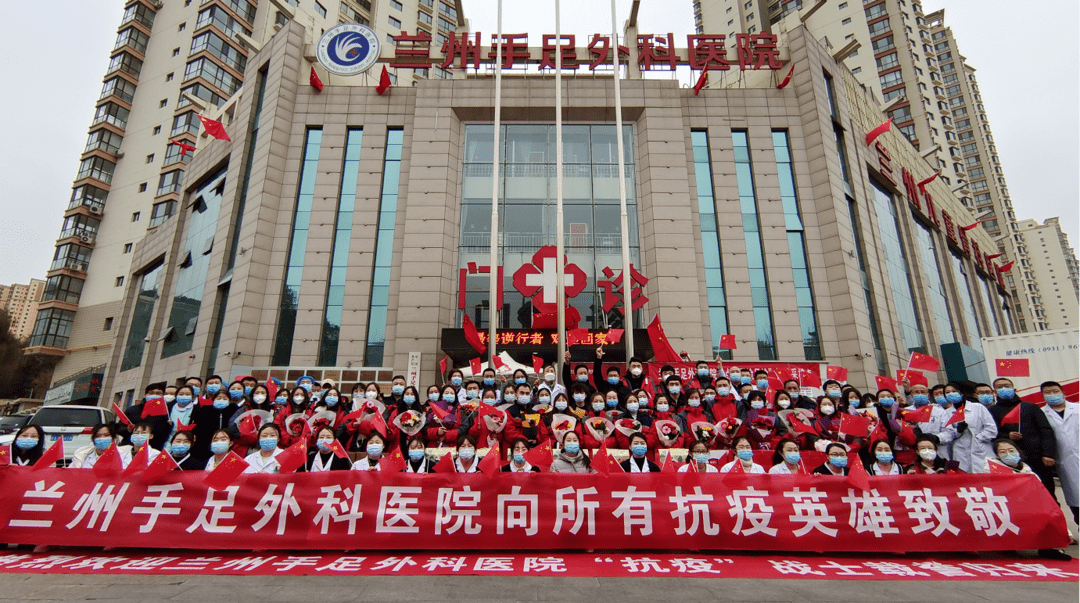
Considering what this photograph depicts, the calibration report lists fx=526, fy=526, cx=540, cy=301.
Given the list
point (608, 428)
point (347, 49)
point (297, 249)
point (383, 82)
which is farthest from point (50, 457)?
point (347, 49)

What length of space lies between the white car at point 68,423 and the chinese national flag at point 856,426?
1305cm

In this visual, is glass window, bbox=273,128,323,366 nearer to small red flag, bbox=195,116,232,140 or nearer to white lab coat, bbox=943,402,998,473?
small red flag, bbox=195,116,232,140

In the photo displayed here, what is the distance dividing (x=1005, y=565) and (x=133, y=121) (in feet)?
180

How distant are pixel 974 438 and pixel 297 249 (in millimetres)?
20216

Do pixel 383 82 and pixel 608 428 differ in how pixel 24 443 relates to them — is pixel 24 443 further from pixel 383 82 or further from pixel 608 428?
pixel 383 82

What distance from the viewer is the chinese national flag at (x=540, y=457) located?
20.1ft

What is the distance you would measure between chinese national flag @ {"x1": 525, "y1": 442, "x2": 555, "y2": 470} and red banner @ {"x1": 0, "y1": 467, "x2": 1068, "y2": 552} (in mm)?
353

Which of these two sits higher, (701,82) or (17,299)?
(17,299)

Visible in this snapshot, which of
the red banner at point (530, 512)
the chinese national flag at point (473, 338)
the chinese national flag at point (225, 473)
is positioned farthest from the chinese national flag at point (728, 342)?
the chinese national flag at point (225, 473)

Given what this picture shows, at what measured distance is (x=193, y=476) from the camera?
5.77m

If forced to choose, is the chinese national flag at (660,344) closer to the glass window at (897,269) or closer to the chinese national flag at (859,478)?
the chinese national flag at (859,478)

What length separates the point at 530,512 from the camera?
566cm

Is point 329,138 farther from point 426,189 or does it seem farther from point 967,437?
point 967,437

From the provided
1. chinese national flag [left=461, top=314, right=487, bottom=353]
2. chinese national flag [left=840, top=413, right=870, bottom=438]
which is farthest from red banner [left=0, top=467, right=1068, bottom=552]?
chinese national flag [left=461, top=314, right=487, bottom=353]
